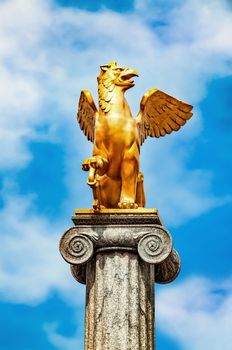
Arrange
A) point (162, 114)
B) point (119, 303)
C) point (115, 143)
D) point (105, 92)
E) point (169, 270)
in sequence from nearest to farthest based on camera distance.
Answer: point (119, 303)
point (115, 143)
point (105, 92)
point (169, 270)
point (162, 114)

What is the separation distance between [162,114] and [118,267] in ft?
8.17

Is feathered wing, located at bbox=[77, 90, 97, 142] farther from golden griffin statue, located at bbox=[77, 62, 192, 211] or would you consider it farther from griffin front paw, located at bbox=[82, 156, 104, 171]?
griffin front paw, located at bbox=[82, 156, 104, 171]

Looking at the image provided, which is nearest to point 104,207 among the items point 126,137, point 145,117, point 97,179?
point 97,179

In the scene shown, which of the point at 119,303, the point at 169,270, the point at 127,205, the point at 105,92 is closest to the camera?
the point at 119,303

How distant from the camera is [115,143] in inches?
337

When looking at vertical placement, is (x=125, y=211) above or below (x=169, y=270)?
above

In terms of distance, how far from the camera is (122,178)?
28.2 ft

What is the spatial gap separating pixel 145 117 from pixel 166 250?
2.11 metres

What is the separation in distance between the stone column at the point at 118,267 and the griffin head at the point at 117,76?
1.73m

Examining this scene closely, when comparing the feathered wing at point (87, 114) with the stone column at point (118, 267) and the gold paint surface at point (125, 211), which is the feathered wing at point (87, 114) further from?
the stone column at point (118, 267)

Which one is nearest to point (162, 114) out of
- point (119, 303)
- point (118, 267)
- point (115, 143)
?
point (115, 143)

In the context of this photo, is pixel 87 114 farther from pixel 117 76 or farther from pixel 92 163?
pixel 92 163

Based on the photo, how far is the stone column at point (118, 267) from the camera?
309 inches

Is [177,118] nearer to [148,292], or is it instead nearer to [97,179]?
[97,179]
